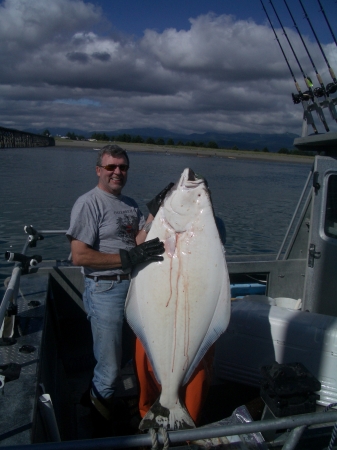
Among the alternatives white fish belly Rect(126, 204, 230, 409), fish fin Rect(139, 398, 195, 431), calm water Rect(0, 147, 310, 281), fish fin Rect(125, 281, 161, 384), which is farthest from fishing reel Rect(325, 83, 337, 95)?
calm water Rect(0, 147, 310, 281)

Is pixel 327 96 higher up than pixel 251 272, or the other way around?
pixel 327 96

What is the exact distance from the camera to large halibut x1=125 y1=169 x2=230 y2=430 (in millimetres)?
2275

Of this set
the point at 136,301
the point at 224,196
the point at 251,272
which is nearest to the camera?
the point at 136,301

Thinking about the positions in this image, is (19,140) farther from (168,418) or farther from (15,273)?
(168,418)

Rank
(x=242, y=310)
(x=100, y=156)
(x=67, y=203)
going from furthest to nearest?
(x=67, y=203), (x=242, y=310), (x=100, y=156)

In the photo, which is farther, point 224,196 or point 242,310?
point 224,196

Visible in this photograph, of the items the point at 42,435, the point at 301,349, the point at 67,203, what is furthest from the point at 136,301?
the point at 67,203

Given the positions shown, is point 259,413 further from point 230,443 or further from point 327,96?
point 327,96

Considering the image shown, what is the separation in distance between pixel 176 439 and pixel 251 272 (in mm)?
3557

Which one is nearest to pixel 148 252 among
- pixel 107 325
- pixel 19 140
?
pixel 107 325

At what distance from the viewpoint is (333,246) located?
4.04m

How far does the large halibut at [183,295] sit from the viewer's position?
89.6 inches

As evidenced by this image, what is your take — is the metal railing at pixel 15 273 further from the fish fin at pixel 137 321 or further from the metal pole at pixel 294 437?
the metal pole at pixel 294 437

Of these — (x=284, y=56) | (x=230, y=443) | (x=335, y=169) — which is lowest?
(x=230, y=443)
